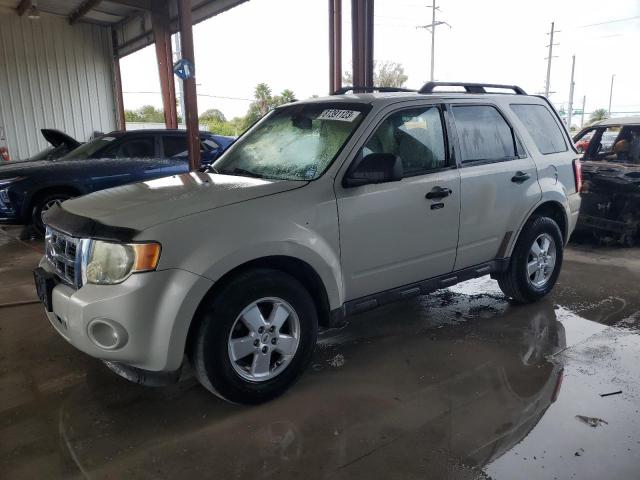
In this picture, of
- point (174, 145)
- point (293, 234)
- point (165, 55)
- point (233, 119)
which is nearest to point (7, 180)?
point (174, 145)

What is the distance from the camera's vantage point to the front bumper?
243cm

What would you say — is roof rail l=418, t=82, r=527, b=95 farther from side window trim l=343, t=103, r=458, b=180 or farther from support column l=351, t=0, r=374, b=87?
support column l=351, t=0, r=374, b=87

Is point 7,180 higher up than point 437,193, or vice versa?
point 437,193

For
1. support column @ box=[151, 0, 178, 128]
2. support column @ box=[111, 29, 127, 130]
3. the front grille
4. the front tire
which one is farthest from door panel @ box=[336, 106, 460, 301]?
support column @ box=[111, 29, 127, 130]

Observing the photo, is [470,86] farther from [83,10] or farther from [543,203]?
[83,10]

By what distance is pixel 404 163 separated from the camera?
11.3 feet

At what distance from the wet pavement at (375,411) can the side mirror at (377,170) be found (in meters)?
1.25

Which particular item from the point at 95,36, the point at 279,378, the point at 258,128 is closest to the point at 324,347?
the point at 279,378

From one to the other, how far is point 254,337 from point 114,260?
0.83 meters

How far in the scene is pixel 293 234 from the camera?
2.82 m

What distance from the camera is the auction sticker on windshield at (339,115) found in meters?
3.33

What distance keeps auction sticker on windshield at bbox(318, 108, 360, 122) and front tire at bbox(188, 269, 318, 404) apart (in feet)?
3.80

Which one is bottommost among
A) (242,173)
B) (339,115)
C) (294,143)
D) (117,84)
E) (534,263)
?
(534,263)

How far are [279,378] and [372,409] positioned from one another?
555 millimetres
